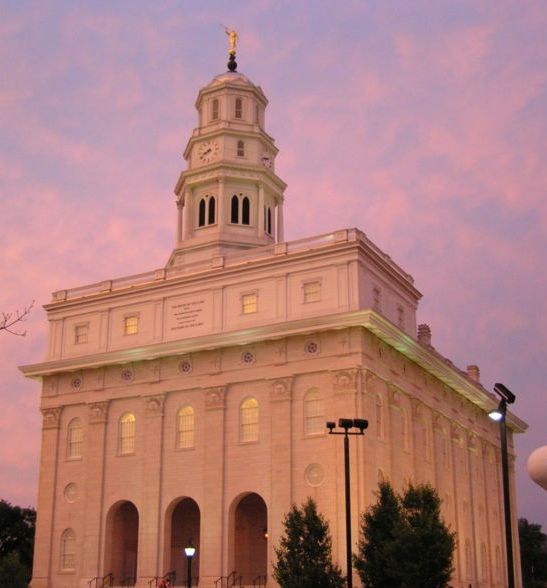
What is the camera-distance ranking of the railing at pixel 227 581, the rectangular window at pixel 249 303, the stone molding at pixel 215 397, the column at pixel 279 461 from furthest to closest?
the rectangular window at pixel 249 303, the stone molding at pixel 215 397, the railing at pixel 227 581, the column at pixel 279 461

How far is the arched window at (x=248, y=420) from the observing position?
51.0m

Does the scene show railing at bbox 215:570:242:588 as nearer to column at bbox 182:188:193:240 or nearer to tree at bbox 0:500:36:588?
column at bbox 182:188:193:240

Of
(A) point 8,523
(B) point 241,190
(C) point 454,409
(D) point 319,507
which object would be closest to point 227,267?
(B) point 241,190

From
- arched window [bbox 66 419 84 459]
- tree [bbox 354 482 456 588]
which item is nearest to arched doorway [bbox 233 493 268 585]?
arched window [bbox 66 419 84 459]

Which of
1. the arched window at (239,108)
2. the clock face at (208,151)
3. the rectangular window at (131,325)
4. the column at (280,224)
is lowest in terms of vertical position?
the rectangular window at (131,325)

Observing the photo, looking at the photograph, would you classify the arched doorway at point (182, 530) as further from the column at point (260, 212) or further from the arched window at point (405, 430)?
the column at point (260, 212)

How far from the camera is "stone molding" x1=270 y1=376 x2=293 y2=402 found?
164ft

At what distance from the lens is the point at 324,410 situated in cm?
4888

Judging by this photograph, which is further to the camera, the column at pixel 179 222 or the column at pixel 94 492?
the column at pixel 179 222

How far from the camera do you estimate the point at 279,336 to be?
50344 millimetres

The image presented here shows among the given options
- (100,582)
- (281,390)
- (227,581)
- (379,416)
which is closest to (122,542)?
(100,582)

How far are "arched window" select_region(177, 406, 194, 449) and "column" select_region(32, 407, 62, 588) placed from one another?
907 centimetres

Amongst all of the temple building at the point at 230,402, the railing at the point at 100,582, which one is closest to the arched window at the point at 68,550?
the temple building at the point at 230,402

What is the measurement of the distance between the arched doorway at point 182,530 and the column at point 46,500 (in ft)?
24.0
